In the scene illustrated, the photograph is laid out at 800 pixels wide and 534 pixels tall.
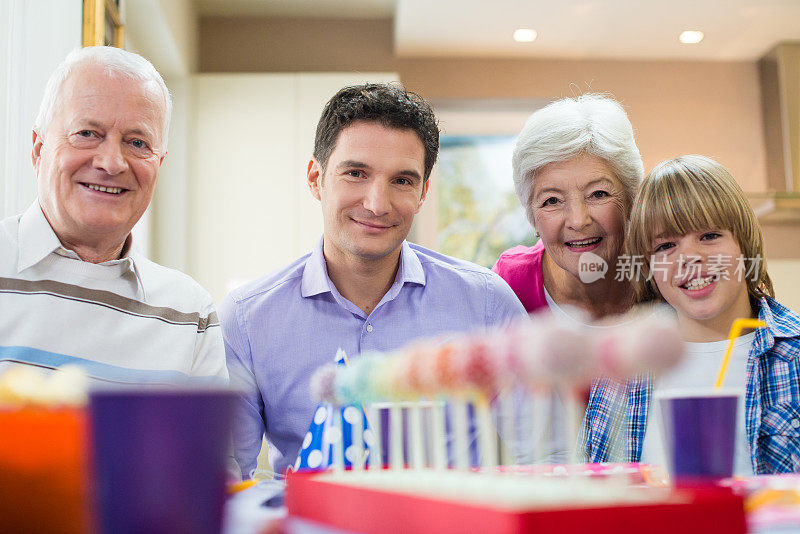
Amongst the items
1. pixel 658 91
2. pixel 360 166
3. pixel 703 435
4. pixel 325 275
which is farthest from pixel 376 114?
pixel 658 91

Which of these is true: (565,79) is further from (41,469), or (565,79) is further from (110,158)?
(41,469)

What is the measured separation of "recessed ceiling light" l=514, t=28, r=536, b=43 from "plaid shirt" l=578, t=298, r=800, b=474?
2.92 metres

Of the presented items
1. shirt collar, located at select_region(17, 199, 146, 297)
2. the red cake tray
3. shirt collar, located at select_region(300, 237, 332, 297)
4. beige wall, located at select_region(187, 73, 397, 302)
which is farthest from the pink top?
beige wall, located at select_region(187, 73, 397, 302)

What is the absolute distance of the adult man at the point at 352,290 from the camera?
1.50 metres

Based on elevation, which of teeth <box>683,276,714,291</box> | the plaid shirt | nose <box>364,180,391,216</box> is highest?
nose <box>364,180,391,216</box>

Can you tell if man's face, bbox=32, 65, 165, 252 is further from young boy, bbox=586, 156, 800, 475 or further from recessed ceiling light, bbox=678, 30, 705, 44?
recessed ceiling light, bbox=678, 30, 705, 44

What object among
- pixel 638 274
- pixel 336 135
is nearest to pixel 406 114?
pixel 336 135

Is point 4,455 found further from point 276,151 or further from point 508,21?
point 508,21

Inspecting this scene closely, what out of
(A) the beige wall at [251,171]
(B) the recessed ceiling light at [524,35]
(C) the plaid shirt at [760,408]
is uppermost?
(B) the recessed ceiling light at [524,35]

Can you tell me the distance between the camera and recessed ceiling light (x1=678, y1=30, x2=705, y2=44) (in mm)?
4133

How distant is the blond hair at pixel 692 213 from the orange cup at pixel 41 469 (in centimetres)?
124

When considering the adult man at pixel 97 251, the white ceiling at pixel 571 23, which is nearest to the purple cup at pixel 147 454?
the adult man at pixel 97 251

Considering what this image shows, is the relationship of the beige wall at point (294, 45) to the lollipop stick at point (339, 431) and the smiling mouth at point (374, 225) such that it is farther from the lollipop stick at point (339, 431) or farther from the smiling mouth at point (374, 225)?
the lollipop stick at point (339, 431)

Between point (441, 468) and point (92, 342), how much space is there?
789 millimetres
